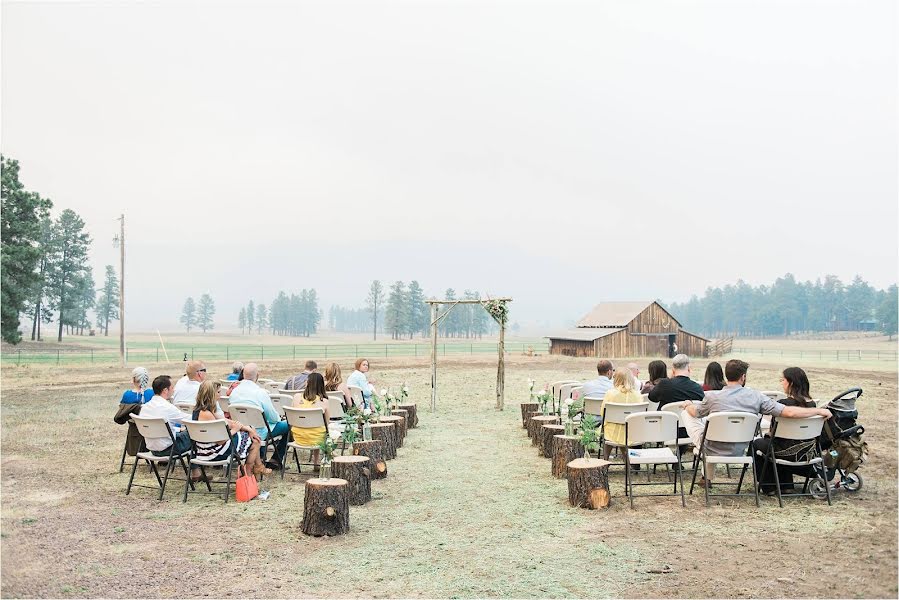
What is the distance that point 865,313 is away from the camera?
132375mm

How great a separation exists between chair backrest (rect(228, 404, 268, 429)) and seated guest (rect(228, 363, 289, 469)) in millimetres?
50

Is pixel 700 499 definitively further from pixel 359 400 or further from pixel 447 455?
pixel 359 400

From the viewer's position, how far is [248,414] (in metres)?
8.52

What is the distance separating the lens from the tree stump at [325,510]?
20.4ft

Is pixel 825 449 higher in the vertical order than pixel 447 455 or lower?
higher

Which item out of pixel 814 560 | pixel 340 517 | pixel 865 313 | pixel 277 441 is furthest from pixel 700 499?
pixel 865 313

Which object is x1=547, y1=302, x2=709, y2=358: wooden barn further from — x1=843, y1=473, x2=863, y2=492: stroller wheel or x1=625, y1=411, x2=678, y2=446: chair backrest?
x1=625, y1=411, x2=678, y2=446: chair backrest

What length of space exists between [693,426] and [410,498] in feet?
11.0

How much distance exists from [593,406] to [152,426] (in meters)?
5.96

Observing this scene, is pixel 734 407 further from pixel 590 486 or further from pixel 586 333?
pixel 586 333

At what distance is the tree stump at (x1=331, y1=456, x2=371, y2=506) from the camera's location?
23.8 feet

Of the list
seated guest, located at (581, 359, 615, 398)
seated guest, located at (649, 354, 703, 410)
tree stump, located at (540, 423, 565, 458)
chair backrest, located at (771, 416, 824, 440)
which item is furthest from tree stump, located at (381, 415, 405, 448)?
chair backrest, located at (771, 416, 824, 440)

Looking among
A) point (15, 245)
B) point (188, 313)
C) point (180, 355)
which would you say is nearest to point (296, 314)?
point (188, 313)

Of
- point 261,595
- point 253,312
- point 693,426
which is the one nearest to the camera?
point 261,595
